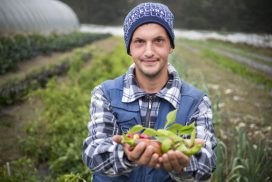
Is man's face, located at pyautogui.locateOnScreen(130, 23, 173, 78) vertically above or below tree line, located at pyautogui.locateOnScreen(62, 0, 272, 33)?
below

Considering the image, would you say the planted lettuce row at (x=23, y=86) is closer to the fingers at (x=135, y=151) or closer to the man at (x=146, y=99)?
the man at (x=146, y=99)

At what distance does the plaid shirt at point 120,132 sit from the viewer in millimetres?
1233

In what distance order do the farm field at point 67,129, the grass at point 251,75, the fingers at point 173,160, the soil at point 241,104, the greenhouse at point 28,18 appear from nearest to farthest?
the fingers at point 173,160 < the farm field at point 67,129 < the soil at point 241,104 < the grass at point 251,75 < the greenhouse at point 28,18

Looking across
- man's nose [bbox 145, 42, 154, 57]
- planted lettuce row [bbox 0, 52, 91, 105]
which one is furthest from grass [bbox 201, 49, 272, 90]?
man's nose [bbox 145, 42, 154, 57]

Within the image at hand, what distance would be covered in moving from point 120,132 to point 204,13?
110 feet

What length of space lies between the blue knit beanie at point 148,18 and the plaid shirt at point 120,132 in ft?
0.67

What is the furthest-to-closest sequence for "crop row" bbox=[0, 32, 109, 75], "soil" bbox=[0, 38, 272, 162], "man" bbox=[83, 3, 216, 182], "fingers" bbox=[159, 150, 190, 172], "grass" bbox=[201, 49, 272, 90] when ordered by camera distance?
1. "crop row" bbox=[0, 32, 109, 75]
2. "grass" bbox=[201, 49, 272, 90]
3. "soil" bbox=[0, 38, 272, 162]
4. "man" bbox=[83, 3, 216, 182]
5. "fingers" bbox=[159, 150, 190, 172]

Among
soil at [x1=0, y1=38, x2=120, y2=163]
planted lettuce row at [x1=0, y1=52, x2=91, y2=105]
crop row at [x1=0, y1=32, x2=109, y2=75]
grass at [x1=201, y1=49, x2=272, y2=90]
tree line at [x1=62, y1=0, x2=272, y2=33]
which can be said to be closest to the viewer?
soil at [x1=0, y1=38, x2=120, y2=163]

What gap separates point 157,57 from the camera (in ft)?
4.75

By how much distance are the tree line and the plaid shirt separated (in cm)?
1336

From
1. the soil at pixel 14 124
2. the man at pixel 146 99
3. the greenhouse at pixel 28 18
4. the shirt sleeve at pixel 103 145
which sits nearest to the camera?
the shirt sleeve at pixel 103 145

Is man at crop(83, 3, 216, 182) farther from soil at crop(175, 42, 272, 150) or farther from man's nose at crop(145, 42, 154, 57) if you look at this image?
soil at crop(175, 42, 272, 150)

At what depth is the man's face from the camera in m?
1.43

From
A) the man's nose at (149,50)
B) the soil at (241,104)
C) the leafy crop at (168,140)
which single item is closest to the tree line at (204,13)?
the soil at (241,104)
